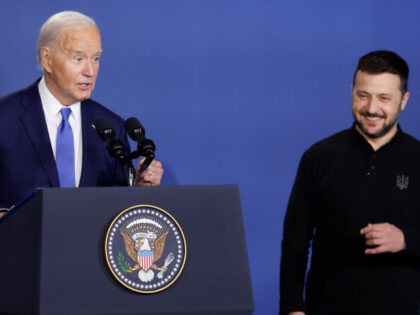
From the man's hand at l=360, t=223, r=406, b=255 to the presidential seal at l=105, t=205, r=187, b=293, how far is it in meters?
0.84

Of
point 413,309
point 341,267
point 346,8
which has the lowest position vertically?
point 413,309

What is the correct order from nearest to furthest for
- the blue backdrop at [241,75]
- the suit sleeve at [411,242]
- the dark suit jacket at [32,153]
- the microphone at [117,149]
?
1. the microphone at [117,149]
2. the dark suit jacket at [32,153]
3. the suit sleeve at [411,242]
4. the blue backdrop at [241,75]

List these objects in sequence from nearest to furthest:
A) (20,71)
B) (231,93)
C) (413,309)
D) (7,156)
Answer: (7,156) < (413,309) < (20,71) < (231,93)

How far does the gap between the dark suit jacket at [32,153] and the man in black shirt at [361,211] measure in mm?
691

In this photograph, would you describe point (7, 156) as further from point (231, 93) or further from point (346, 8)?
point (346, 8)

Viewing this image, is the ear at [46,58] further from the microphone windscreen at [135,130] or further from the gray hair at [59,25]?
the microphone windscreen at [135,130]

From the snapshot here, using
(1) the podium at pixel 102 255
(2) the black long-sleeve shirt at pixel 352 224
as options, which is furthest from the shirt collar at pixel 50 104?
(2) the black long-sleeve shirt at pixel 352 224

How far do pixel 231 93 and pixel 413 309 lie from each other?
1386 mm

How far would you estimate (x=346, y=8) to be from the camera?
3.36 meters

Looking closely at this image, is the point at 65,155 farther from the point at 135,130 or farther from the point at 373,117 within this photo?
the point at 373,117

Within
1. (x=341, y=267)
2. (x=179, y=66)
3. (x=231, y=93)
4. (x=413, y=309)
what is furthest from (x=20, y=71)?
(x=413, y=309)

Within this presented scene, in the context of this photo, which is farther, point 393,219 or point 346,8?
point 346,8

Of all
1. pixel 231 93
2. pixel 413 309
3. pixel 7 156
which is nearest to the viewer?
pixel 7 156

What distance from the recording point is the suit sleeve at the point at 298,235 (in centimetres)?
242
